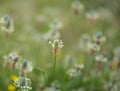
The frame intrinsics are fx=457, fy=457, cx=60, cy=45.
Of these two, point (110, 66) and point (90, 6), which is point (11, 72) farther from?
point (90, 6)

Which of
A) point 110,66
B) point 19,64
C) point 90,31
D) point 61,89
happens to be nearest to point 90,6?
point 90,31

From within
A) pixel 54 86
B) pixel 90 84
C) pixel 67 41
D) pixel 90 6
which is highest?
pixel 90 6

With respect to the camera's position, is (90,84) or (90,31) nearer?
(90,84)

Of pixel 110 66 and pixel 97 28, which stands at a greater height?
pixel 97 28

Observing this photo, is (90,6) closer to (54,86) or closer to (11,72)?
(11,72)

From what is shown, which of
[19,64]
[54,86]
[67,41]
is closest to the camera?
[19,64]

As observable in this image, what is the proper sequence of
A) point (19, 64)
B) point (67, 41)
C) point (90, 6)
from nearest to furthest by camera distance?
point (19, 64), point (67, 41), point (90, 6)
